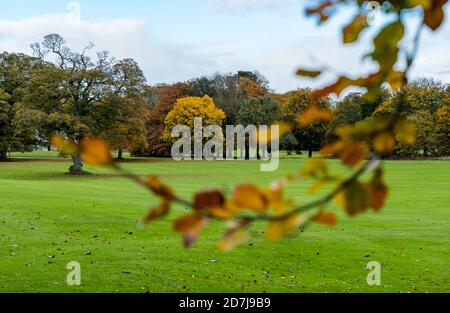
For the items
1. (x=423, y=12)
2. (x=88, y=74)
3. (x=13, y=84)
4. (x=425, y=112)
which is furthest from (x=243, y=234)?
(x=425, y=112)

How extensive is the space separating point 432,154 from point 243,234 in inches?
2991

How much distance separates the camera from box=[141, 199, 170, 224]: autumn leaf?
1.17 meters

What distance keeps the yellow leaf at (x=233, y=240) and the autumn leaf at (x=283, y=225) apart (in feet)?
0.21

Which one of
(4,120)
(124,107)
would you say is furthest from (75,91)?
(4,120)

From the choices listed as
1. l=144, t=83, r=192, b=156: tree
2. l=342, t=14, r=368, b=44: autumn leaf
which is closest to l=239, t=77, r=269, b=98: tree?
l=144, t=83, r=192, b=156: tree

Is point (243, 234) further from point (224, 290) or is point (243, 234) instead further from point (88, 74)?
point (88, 74)

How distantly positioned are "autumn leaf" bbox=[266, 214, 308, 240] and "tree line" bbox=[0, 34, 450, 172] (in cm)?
1163

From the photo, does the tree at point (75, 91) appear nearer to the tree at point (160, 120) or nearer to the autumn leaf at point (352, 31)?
the tree at point (160, 120)

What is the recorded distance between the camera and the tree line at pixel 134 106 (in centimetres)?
4147

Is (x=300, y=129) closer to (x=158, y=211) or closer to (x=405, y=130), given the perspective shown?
(x=405, y=130)

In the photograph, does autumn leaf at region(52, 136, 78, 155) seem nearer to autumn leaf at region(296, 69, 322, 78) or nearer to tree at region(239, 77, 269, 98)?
autumn leaf at region(296, 69, 322, 78)

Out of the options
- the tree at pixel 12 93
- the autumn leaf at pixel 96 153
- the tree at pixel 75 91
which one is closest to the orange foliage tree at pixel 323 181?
the autumn leaf at pixel 96 153

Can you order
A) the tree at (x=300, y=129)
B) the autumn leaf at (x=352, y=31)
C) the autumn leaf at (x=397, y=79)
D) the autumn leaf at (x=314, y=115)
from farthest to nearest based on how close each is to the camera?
the tree at (x=300, y=129) < the autumn leaf at (x=352, y=31) < the autumn leaf at (x=397, y=79) < the autumn leaf at (x=314, y=115)

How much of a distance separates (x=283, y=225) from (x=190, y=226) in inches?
7.4
